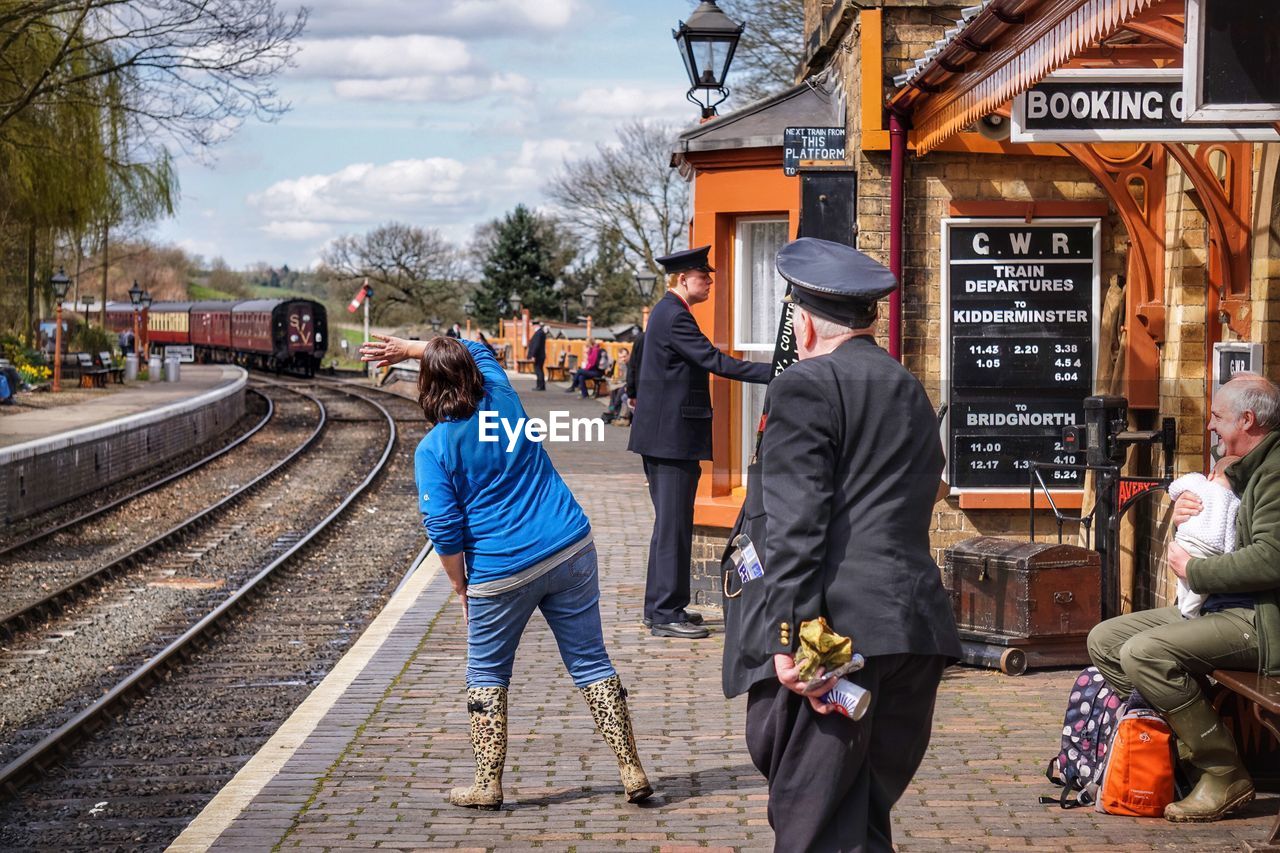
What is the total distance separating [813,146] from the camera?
8.26 metres

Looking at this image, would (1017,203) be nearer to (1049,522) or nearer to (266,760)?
(1049,522)

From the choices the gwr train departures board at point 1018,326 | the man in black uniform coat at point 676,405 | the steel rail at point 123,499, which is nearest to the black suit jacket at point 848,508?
the man in black uniform coat at point 676,405

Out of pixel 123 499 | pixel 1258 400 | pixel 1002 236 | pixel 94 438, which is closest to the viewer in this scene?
pixel 1258 400

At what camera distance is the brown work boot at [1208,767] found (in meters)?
4.98

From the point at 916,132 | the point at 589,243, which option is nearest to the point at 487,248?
the point at 589,243

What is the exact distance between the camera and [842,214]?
8.02 m

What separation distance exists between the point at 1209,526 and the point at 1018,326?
328 cm

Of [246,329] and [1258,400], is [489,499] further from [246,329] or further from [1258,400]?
[246,329]

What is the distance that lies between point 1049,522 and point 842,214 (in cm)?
198

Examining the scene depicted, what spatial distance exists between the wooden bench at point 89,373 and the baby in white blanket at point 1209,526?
1329 inches

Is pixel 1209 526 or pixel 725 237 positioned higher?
pixel 725 237

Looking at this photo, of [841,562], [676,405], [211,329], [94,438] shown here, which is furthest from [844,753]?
[211,329]

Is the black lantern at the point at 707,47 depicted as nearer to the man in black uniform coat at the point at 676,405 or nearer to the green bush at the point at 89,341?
the man in black uniform coat at the point at 676,405

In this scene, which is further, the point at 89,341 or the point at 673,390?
the point at 89,341
